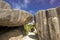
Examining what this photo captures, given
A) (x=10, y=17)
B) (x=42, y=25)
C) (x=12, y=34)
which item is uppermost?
(x=10, y=17)

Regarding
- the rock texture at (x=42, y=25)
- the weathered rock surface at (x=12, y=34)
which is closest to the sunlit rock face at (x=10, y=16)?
the weathered rock surface at (x=12, y=34)

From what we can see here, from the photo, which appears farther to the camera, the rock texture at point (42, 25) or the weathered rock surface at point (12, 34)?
the rock texture at point (42, 25)

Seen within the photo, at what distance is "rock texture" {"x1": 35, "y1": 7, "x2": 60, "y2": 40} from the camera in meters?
4.38

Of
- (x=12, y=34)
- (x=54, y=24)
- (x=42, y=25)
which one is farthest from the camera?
(x=42, y=25)

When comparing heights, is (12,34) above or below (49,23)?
below

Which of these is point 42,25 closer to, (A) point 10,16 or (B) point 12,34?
(B) point 12,34

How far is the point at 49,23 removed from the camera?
15.0 ft

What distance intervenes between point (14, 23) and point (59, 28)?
1.61 metres

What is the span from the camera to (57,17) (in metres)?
4.50

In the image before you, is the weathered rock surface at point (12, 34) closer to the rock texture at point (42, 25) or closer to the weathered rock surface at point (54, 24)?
the rock texture at point (42, 25)

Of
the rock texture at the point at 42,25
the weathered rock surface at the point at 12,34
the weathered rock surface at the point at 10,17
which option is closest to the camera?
the weathered rock surface at the point at 10,17

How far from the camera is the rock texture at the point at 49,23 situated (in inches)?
173

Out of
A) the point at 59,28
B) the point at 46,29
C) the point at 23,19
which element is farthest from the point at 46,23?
the point at 23,19

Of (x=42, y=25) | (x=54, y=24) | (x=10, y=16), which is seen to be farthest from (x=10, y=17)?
(x=54, y=24)
